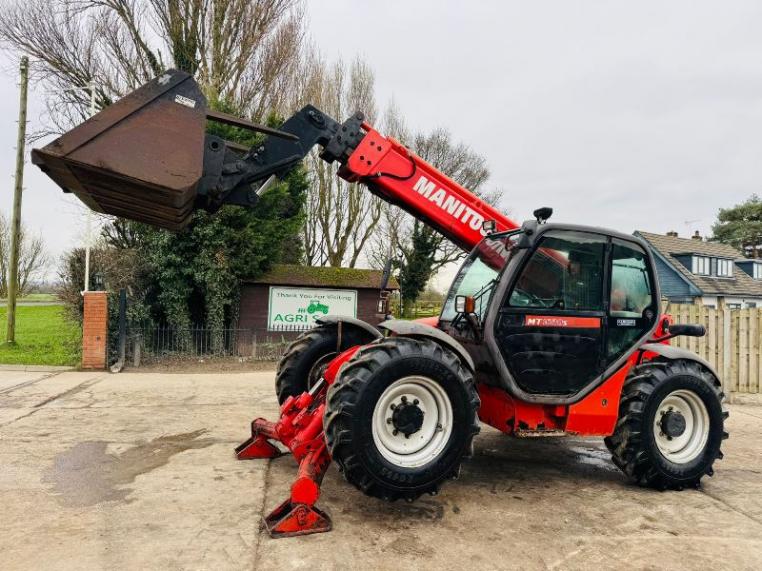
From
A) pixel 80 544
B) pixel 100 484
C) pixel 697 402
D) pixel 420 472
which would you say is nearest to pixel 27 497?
pixel 100 484

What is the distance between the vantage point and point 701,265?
29734mm

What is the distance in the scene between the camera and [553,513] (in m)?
3.62

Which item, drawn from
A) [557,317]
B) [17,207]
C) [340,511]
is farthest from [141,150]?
[17,207]

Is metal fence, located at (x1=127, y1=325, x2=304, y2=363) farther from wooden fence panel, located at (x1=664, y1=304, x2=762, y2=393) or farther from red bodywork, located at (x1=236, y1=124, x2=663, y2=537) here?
wooden fence panel, located at (x1=664, y1=304, x2=762, y2=393)

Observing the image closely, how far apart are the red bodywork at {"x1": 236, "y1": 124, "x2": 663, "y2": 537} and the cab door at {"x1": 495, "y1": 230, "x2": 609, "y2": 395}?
10cm

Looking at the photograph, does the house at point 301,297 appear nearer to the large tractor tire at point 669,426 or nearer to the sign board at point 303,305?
the sign board at point 303,305

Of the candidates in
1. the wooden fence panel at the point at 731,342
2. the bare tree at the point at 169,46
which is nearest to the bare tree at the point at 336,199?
the bare tree at the point at 169,46

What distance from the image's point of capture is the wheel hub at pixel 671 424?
13.9 feet

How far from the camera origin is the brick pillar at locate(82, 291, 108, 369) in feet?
33.5

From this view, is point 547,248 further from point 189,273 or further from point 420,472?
point 189,273

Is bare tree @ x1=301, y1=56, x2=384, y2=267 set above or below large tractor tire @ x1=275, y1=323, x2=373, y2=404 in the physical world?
above

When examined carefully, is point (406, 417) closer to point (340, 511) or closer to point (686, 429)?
point (340, 511)

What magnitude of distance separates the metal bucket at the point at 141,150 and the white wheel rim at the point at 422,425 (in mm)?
1959

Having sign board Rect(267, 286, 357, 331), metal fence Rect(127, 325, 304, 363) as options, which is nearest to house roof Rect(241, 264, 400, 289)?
sign board Rect(267, 286, 357, 331)
